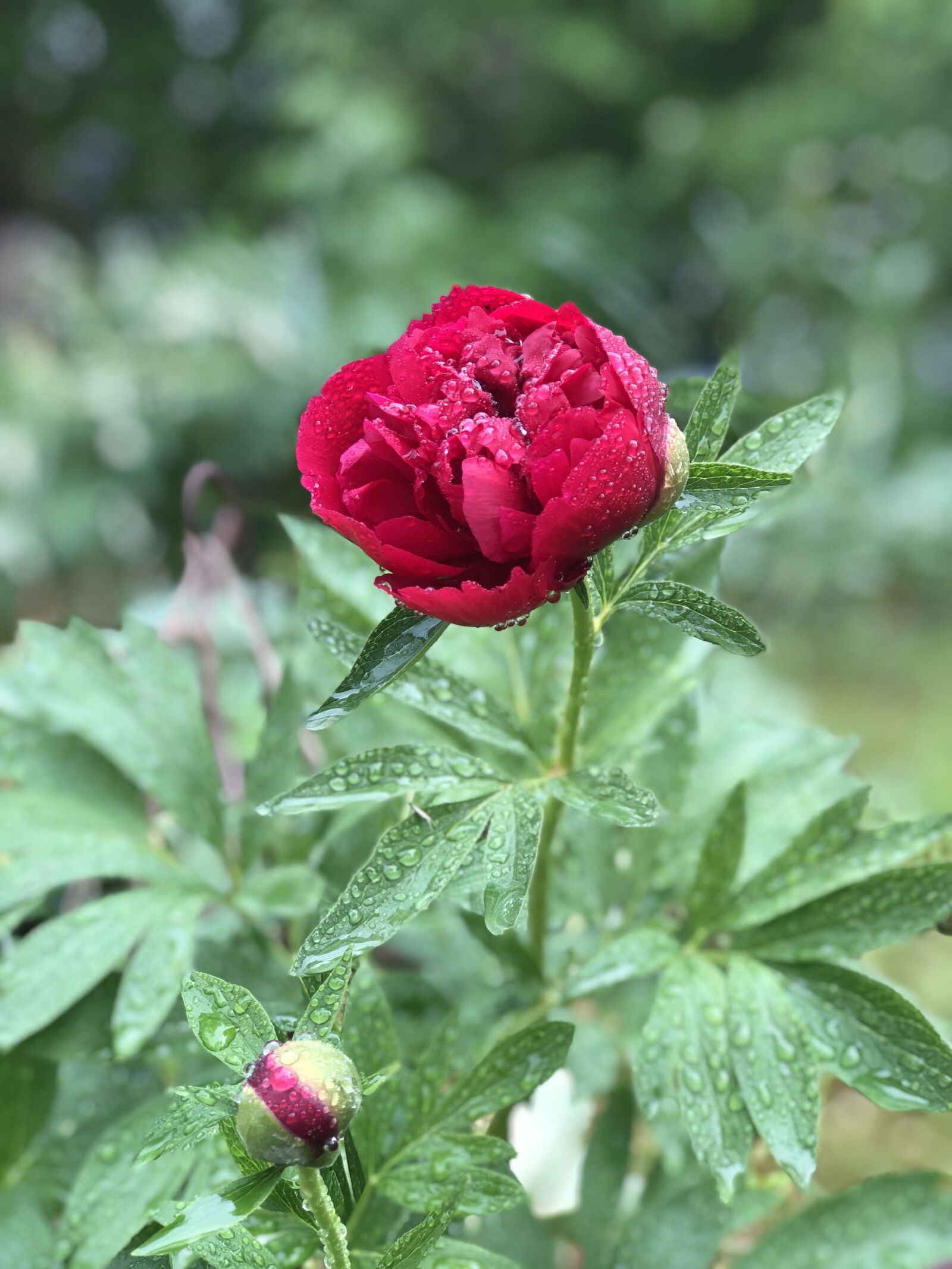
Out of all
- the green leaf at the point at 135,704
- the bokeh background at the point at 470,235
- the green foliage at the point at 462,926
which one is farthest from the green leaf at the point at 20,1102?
the bokeh background at the point at 470,235

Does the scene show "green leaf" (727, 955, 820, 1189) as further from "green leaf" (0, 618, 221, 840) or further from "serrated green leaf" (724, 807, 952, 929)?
"green leaf" (0, 618, 221, 840)

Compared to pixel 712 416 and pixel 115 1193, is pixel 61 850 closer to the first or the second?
pixel 115 1193

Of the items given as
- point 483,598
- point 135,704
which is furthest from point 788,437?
point 135,704

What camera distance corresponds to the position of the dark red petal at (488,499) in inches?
10.5

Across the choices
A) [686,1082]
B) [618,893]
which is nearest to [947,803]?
[618,893]

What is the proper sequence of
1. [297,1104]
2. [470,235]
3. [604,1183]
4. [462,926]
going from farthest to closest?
[470,235]
[462,926]
[604,1183]
[297,1104]

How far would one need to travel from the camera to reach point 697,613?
0.30m

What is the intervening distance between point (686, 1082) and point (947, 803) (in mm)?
1183

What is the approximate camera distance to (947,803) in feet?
4.68

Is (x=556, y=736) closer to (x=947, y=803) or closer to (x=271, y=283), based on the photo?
(x=947, y=803)

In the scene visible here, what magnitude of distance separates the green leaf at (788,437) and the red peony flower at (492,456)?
63mm

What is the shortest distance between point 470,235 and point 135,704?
2.70 metres

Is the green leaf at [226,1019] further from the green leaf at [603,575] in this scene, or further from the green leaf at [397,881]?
the green leaf at [603,575]

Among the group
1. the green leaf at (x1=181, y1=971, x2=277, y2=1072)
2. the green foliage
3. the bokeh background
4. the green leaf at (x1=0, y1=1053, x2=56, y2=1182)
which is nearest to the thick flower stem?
the green foliage
